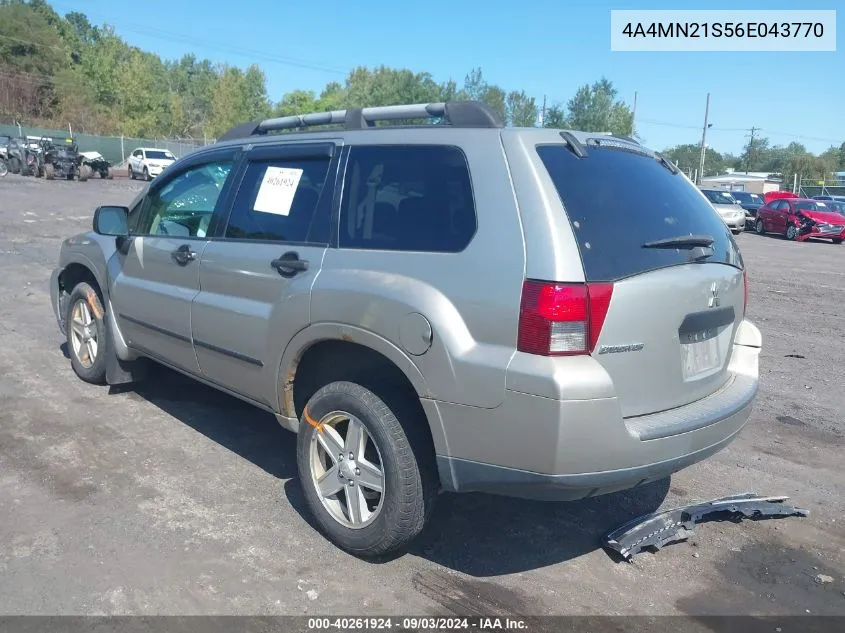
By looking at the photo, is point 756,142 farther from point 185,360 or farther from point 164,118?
point 185,360

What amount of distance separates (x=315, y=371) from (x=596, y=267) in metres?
1.57

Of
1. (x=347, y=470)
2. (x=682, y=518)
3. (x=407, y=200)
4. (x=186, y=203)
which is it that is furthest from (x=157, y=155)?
(x=682, y=518)

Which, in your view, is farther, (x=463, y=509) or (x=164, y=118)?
(x=164, y=118)

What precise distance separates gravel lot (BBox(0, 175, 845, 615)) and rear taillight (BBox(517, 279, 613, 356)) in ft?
3.77

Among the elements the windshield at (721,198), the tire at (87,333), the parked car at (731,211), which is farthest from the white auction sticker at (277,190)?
the windshield at (721,198)

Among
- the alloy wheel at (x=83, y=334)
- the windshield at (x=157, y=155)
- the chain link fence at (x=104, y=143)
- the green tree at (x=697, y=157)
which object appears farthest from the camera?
the green tree at (x=697, y=157)

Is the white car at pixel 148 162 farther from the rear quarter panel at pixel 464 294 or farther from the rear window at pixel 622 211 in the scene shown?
the rear window at pixel 622 211

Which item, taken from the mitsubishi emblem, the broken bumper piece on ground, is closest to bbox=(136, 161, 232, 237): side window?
the mitsubishi emblem

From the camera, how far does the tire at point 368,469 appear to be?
3111 mm

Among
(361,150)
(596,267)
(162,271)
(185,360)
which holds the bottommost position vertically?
(185,360)

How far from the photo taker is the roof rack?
3277 mm

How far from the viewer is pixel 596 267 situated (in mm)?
2805

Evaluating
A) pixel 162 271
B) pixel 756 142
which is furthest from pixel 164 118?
pixel 756 142

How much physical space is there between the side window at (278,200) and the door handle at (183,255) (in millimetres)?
345
